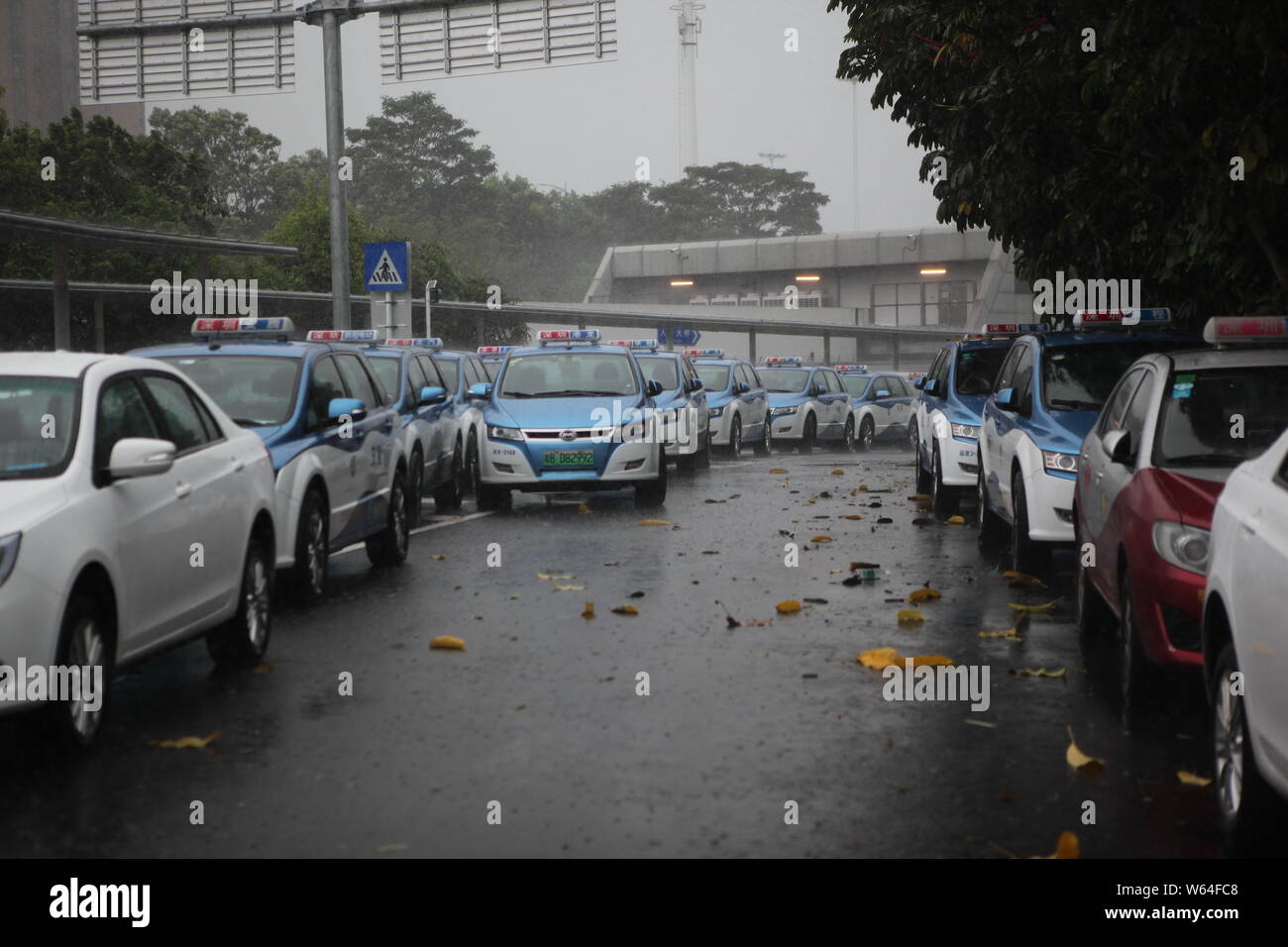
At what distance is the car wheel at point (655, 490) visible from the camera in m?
18.8

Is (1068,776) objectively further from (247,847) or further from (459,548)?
(459,548)

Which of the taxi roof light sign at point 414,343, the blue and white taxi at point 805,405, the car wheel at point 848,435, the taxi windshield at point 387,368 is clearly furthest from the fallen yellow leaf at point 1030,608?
the car wheel at point 848,435

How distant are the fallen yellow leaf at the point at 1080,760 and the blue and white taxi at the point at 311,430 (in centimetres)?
512

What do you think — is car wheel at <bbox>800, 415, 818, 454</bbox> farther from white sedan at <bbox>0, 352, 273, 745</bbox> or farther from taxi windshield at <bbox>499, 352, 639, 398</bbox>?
white sedan at <bbox>0, 352, 273, 745</bbox>

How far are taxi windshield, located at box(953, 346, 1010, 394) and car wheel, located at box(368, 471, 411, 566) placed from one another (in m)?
6.71

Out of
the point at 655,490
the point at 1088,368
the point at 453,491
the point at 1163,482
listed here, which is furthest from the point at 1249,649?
the point at 453,491

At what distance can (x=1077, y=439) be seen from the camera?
1210cm

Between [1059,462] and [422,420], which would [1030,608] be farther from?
[422,420]

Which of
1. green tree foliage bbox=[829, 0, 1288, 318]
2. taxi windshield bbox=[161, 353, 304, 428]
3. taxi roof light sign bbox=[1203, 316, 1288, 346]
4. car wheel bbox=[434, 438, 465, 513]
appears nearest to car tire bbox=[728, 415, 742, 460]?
car wheel bbox=[434, 438, 465, 513]

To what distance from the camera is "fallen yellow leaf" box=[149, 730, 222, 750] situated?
279 inches

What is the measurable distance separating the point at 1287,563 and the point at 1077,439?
7224 mm

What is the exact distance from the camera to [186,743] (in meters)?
7.14

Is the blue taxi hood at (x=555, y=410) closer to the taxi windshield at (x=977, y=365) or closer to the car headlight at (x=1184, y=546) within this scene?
the taxi windshield at (x=977, y=365)
